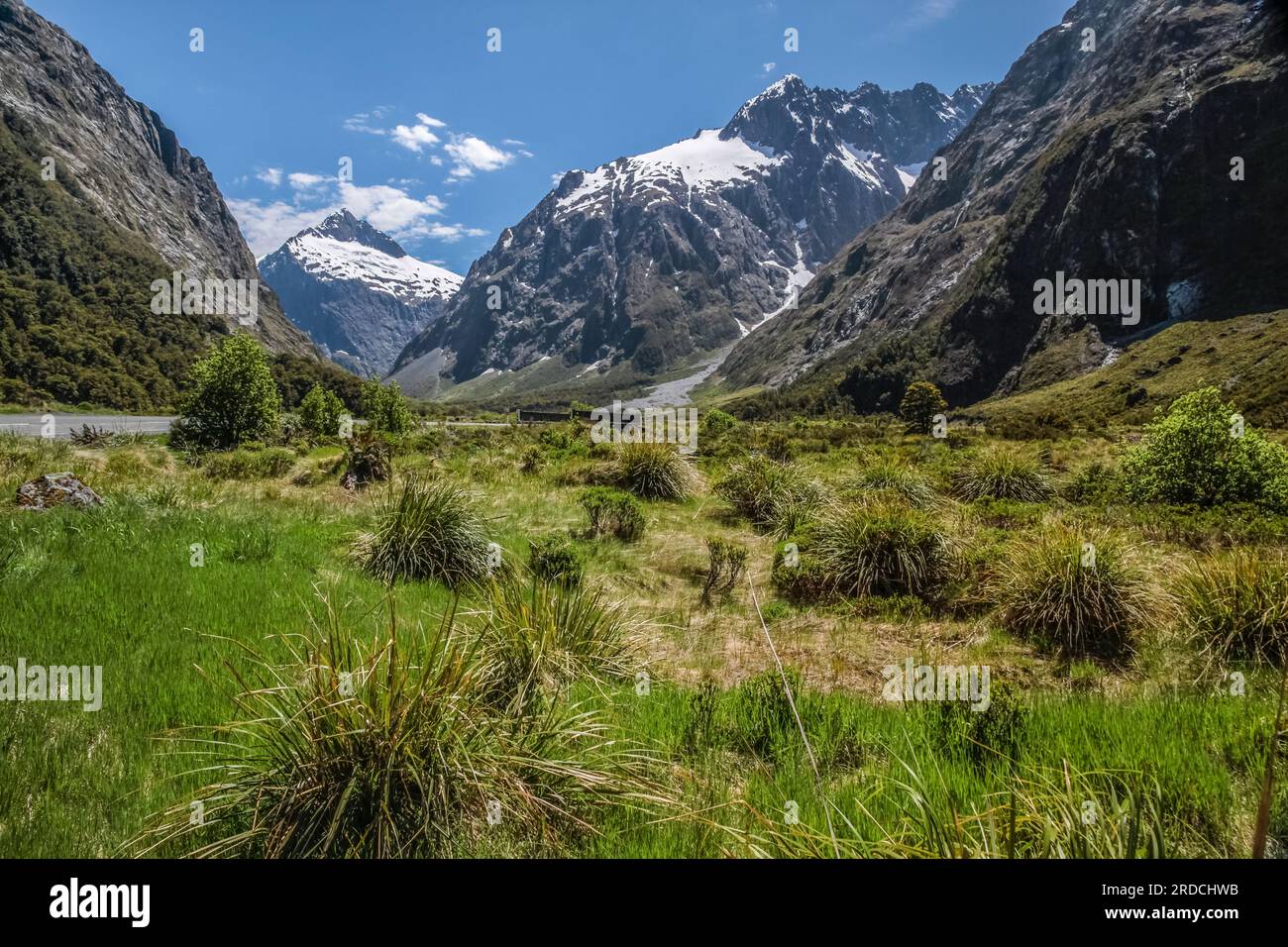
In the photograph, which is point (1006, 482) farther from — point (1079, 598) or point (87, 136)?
point (87, 136)

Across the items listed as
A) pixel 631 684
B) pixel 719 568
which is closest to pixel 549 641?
pixel 631 684

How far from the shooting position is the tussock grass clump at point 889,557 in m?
9.19

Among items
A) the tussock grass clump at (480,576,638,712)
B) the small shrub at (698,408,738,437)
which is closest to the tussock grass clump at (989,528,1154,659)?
the tussock grass clump at (480,576,638,712)

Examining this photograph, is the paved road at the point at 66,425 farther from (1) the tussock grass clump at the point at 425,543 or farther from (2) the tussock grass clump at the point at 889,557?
(2) the tussock grass clump at the point at 889,557

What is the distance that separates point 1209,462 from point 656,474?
11526mm

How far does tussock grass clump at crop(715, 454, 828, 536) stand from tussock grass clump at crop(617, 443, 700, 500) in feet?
3.24

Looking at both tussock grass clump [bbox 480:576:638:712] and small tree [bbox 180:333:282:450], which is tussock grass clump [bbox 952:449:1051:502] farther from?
small tree [bbox 180:333:282:450]

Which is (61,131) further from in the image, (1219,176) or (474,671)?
(1219,176)

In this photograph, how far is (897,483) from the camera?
48.6 feet

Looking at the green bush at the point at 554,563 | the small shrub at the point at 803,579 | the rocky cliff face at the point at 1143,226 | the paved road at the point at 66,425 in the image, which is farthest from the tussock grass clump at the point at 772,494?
the rocky cliff face at the point at 1143,226

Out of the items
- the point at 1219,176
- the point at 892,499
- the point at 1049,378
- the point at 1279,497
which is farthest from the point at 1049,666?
the point at 1219,176

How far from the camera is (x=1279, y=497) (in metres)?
10.7
